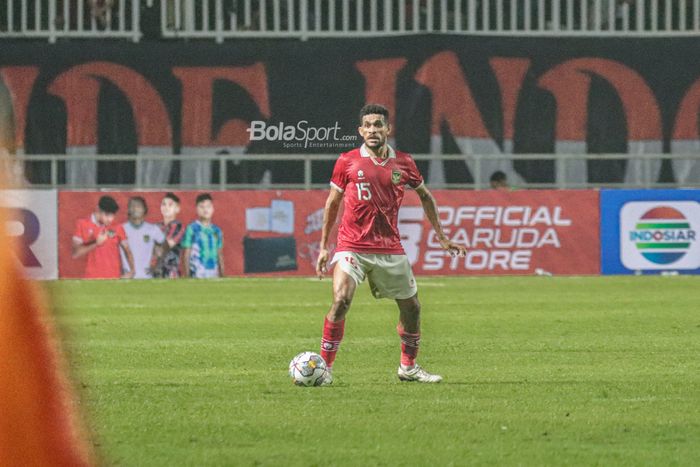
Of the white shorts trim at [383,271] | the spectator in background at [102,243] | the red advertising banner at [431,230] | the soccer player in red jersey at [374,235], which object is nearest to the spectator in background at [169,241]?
the red advertising banner at [431,230]

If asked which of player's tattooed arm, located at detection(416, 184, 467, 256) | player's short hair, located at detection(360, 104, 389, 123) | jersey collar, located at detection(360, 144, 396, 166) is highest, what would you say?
player's short hair, located at detection(360, 104, 389, 123)

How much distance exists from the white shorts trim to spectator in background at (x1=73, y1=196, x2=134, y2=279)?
15415 millimetres

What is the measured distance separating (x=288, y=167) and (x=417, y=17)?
472cm

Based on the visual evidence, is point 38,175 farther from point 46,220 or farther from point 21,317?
point 21,317

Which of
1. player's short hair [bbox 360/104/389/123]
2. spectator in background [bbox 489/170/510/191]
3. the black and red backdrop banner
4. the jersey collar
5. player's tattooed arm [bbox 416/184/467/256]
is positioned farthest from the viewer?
the black and red backdrop banner

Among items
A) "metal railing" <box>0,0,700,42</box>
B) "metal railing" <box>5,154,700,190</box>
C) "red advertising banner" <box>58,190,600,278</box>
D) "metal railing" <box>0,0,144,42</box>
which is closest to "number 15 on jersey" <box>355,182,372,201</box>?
"red advertising banner" <box>58,190,600,278</box>

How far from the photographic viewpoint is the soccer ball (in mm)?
10453

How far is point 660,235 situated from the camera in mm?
25766

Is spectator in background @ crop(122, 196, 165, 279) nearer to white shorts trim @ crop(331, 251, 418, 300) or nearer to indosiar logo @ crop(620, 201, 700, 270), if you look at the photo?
indosiar logo @ crop(620, 201, 700, 270)

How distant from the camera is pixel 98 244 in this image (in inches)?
1011

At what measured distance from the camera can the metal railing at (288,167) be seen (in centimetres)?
2720

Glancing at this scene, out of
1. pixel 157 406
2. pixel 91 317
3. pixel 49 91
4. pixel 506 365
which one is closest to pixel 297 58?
pixel 49 91

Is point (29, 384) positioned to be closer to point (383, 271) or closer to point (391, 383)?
point (383, 271)

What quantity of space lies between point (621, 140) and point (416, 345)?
66.5 ft
